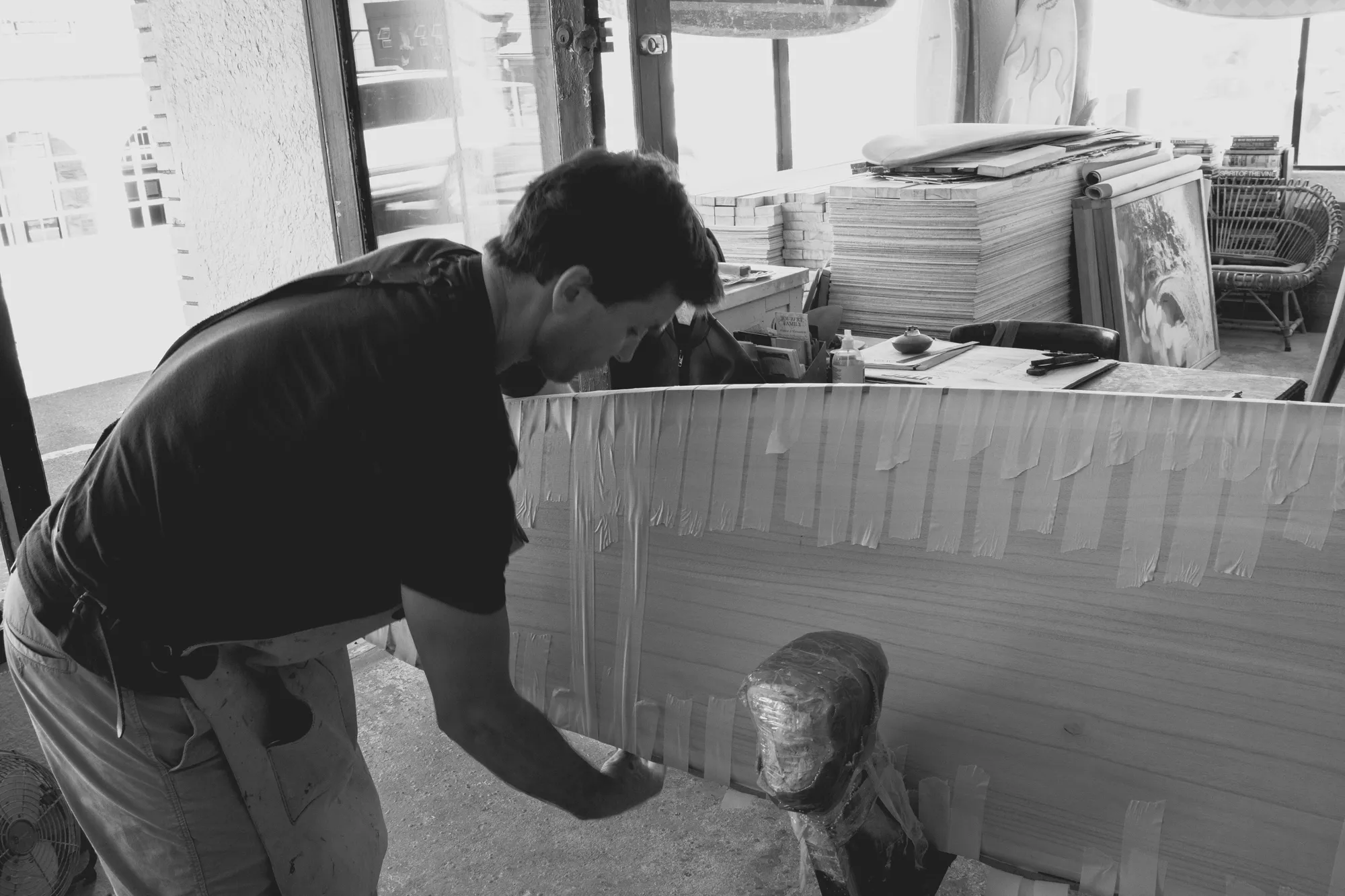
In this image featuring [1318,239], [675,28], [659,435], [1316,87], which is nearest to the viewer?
[659,435]

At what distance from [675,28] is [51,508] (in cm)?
540

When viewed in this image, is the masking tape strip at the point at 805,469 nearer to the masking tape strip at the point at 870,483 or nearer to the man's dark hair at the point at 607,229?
the masking tape strip at the point at 870,483

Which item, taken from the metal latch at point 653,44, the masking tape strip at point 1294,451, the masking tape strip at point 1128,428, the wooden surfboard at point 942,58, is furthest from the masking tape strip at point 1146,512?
the wooden surfboard at point 942,58

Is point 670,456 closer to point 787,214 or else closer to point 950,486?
point 950,486

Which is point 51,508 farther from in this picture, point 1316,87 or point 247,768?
point 1316,87

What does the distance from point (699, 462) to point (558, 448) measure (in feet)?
1.01

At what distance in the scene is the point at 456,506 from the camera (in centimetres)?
112

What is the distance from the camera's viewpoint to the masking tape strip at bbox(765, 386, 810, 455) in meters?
1.55

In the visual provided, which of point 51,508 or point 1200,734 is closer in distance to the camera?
point 1200,734

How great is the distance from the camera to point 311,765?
1.52m

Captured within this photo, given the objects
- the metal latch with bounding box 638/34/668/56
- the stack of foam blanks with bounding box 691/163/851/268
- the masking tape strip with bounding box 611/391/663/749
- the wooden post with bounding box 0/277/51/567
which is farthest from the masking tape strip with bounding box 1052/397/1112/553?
A: the stack of foam blanks with bounding box 691/163/851/268

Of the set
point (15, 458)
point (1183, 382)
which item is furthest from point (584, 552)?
point (1183, 382)

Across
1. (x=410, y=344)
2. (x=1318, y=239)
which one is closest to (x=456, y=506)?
(x=410, y=344)

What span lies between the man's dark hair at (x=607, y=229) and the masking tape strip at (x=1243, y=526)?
70 cm
